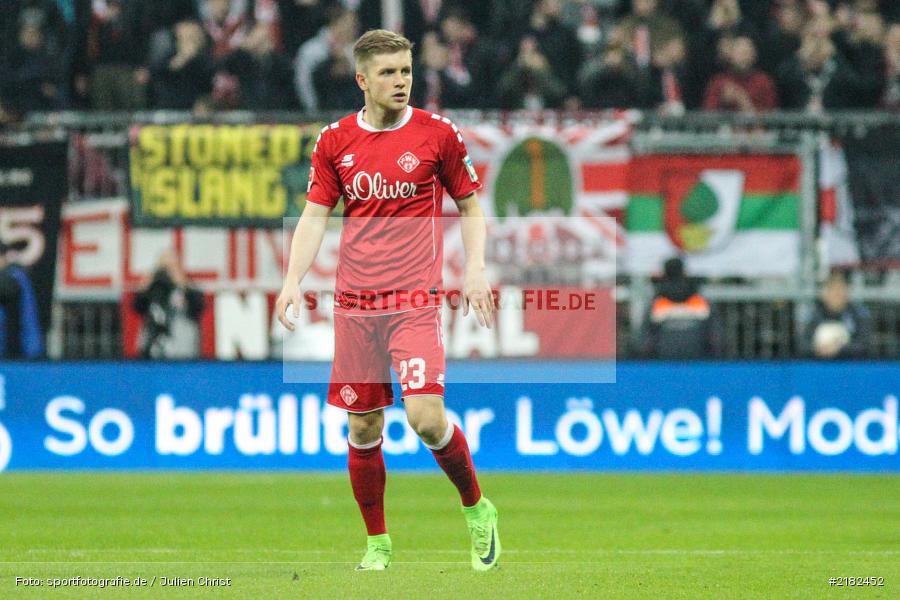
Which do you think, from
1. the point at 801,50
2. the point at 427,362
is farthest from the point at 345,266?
the point at 801,50

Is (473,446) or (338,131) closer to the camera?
(338,131)

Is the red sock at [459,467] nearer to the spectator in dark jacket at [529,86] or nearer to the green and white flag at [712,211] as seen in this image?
the green and white flag at [712,211]

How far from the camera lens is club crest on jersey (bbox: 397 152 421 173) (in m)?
7.94

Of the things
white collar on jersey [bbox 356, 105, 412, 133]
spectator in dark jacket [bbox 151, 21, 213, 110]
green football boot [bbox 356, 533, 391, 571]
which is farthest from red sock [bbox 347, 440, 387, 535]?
spectator in dark jacket [bbox 151, 21, 213, 110]

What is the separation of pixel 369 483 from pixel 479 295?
3.72ft

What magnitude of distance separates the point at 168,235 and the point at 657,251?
15.4 feet

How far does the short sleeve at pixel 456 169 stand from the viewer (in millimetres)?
8065

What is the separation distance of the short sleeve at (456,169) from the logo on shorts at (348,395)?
3.42ft

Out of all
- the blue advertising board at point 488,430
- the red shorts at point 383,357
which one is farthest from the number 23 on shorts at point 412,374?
the blue advertising board at point 488,430

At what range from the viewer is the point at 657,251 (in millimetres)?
16219

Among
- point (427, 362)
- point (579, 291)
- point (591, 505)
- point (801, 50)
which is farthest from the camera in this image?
point (801, 50)

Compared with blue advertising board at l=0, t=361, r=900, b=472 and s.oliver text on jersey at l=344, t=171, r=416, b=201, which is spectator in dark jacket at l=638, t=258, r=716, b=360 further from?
s.oliver text on jersey at l=344, t=171, r=416, b=201

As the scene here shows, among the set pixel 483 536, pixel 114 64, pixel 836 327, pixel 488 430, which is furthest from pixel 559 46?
pixel 483 536

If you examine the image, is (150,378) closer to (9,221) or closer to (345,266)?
(9,221)
